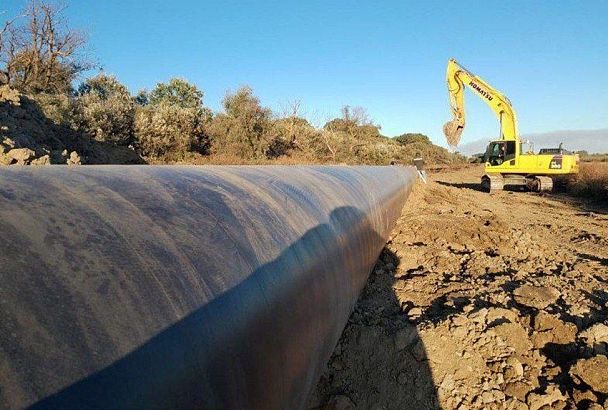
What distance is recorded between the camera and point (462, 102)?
15.8 metres

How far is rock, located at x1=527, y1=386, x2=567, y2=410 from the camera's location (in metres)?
2.32

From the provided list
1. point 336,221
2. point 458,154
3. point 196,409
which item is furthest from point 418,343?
point 458,154

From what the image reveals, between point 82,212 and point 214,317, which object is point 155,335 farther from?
point 82,212

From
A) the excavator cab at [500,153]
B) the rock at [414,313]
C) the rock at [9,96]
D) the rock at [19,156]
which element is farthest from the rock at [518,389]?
the excavator cab at [500,153]

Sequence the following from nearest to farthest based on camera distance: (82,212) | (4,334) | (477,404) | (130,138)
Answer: (4,334) → (82,212) → (477,404) → (130,138)

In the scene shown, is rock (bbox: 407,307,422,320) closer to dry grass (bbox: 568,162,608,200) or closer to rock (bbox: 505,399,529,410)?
rock (bbox: 505,399,529,410)

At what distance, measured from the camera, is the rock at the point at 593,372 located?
2385 mm

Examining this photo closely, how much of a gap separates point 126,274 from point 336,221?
4.71 ft

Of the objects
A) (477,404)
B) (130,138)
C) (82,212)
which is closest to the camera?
(82,212)

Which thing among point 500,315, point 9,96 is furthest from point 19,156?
point 500,315

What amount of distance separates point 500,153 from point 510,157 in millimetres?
356

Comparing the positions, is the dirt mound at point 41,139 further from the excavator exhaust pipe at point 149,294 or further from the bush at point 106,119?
Answer: the excavator exhaust pipe at point 149,294

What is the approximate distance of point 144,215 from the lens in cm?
98

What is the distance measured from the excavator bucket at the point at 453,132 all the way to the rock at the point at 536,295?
42.5 ft
